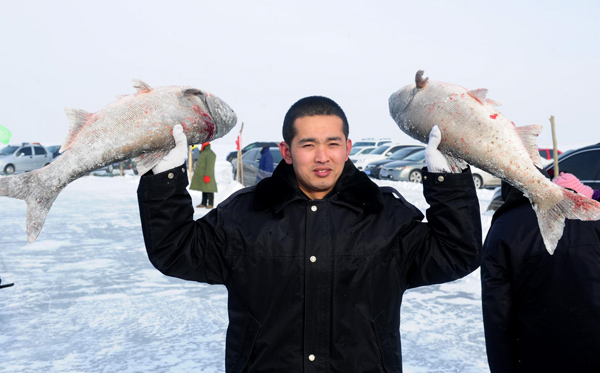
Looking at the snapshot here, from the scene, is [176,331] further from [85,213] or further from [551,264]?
[85,213]

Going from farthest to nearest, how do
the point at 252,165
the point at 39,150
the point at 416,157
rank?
the point at 39,150 → the point at 416,157 → the point at 252,165

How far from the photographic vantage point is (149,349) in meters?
4.47

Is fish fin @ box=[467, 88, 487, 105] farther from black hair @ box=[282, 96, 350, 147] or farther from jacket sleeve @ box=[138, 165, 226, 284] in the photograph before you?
jacket sleeve @ box=[138, 165, 226, 284]

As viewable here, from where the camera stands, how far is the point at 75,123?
2332 millimetres

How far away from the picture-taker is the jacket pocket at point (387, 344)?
6.82 ft

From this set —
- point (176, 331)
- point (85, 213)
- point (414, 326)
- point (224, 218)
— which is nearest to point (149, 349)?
point (176, 331)

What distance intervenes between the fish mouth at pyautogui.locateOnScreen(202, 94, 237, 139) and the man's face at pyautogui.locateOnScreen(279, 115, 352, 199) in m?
0.36

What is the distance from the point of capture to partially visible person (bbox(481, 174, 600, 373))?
242 centimetres

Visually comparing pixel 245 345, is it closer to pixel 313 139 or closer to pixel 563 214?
pixel 313 139

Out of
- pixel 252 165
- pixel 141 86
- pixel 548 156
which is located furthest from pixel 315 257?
pixel 252 165

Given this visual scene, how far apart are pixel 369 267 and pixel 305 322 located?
31 centimetres

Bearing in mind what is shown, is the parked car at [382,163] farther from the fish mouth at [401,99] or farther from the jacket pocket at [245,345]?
the jacket pocket at [245,345]

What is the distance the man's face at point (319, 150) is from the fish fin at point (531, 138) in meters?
0.68

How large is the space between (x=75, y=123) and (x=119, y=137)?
232mm
